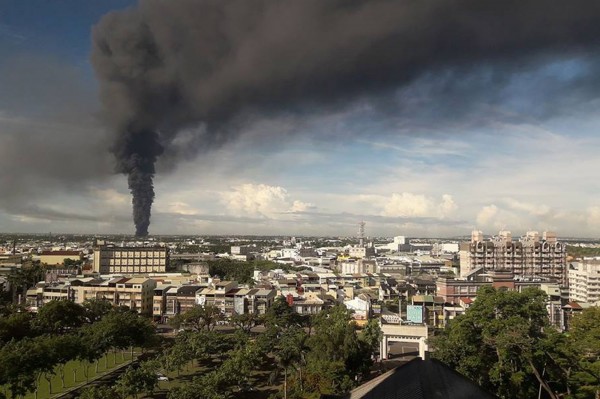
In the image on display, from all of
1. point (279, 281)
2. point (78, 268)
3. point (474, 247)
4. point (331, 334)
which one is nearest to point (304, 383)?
point (331, 334)

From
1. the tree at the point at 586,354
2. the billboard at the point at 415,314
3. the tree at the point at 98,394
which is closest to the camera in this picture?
the tree at the point at 586,354

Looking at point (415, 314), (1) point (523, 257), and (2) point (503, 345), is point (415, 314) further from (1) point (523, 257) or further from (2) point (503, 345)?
(1) point (523, 257)

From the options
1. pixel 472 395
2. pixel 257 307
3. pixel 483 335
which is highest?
pixel 472 395

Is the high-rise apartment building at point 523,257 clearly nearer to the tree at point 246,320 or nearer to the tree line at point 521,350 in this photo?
the tree at point 246,320

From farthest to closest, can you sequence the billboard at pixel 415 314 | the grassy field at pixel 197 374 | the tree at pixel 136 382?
1. the billboard at pixel 415 314
2. the grassy field at pixel 197 374
3. the tree at pixel 136 382

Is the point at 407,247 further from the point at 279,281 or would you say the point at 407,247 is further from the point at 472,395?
the point at 472,395

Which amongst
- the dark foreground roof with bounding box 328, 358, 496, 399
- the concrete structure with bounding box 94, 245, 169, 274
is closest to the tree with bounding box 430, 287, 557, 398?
the dark foreground roof with bounding box 328, 358, 496, 399

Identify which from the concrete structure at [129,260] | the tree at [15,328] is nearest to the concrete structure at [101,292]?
the tree at [15,328]
